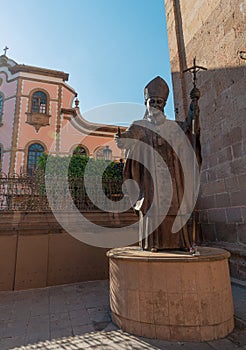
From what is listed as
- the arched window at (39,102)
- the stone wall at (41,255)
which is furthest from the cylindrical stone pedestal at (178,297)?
the arched window at (39,102)

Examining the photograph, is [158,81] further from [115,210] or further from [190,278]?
[115,210]

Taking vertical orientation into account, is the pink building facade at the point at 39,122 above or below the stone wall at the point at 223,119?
above

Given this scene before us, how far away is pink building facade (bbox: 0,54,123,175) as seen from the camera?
16234 mm

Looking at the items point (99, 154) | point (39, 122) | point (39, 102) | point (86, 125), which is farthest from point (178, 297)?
point (39, 102)

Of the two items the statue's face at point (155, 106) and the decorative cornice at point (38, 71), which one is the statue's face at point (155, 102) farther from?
the decorative cornice at point (38, 71)

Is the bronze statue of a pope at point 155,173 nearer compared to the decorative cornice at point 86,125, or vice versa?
the bronze statue of a pope at point 155,173

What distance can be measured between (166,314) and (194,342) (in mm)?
388

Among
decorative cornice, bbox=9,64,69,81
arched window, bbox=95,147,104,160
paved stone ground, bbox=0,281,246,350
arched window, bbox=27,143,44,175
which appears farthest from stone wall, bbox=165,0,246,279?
decorative cornice, bbox=9,64,69,81

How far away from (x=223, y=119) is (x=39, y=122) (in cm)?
1444

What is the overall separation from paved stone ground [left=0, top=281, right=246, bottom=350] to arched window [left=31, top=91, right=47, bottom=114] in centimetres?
1515

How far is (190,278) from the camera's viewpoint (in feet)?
8.73

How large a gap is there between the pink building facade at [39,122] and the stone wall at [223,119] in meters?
10.5

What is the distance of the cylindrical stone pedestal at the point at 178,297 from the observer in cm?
259

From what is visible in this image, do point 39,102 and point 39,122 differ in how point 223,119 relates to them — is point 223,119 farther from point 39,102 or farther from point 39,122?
point 39,102
